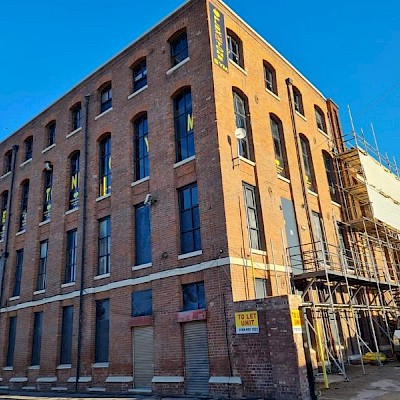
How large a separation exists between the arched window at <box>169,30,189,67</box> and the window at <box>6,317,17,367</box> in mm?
15234

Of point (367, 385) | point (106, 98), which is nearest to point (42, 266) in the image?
point (106, 98)

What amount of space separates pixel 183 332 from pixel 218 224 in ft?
12.4

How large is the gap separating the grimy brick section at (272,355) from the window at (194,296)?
1858mm

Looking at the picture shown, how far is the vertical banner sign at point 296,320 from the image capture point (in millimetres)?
10641

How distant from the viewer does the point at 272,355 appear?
10805 millimetres

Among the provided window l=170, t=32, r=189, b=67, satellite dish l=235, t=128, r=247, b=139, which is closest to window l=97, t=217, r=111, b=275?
satellite dish l=235, t=128, r=247, b=139

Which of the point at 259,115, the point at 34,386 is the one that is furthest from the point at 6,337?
the point at 259,115

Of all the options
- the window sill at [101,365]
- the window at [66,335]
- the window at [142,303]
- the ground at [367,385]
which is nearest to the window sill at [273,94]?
the window at [142,303]

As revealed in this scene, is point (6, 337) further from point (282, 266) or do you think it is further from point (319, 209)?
point (319, 209)

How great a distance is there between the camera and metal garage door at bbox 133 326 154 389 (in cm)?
1398

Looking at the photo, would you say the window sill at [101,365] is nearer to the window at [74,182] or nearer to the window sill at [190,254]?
the window sill at [190,254]

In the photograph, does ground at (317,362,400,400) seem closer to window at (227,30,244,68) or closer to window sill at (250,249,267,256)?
window sill at (250,249,267,256)

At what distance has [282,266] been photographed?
1528 centimetres

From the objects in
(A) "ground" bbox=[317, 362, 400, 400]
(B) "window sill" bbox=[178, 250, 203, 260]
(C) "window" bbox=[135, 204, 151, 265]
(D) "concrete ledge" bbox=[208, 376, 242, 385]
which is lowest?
(A) "ground" bbox=[317, 362, 400, 400]
